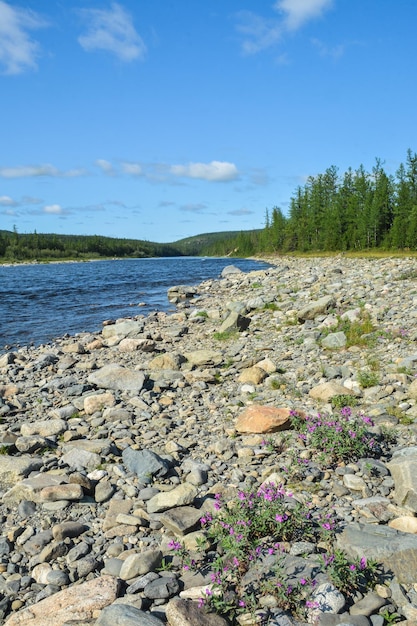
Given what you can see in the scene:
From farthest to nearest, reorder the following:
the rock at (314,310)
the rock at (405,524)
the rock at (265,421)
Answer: the rock at (314,310), the rock at (265,421), the rock at (405,524)

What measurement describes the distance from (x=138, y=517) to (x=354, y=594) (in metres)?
2.26

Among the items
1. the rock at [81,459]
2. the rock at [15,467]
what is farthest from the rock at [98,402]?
the rock at [15,467]

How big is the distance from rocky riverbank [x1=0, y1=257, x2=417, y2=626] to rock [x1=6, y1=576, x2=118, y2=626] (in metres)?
0.01

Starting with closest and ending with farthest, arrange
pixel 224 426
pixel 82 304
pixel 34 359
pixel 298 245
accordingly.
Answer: pixel 224 426 → pixel 34 359 → pixel 82 304 → pixel 298 245

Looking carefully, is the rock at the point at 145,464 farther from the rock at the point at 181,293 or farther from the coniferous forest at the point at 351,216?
the coniferous forest at the point at 351,216

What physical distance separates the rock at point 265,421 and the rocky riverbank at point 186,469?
22mm

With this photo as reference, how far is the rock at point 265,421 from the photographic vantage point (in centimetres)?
661

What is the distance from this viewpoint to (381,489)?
16.2 feet

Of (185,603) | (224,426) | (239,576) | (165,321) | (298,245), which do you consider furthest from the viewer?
(298,245)

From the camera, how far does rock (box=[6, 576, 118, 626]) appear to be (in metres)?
3.38

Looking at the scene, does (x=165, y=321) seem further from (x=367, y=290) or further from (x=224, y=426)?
(x=224, y=426)

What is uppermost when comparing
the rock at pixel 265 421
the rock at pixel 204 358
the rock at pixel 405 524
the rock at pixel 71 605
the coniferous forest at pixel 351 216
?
the coniferous forest at pixel 351 216

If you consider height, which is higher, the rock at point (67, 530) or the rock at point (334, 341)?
the rock at point (334, 341)

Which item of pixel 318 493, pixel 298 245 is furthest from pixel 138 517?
pixel 298 245
